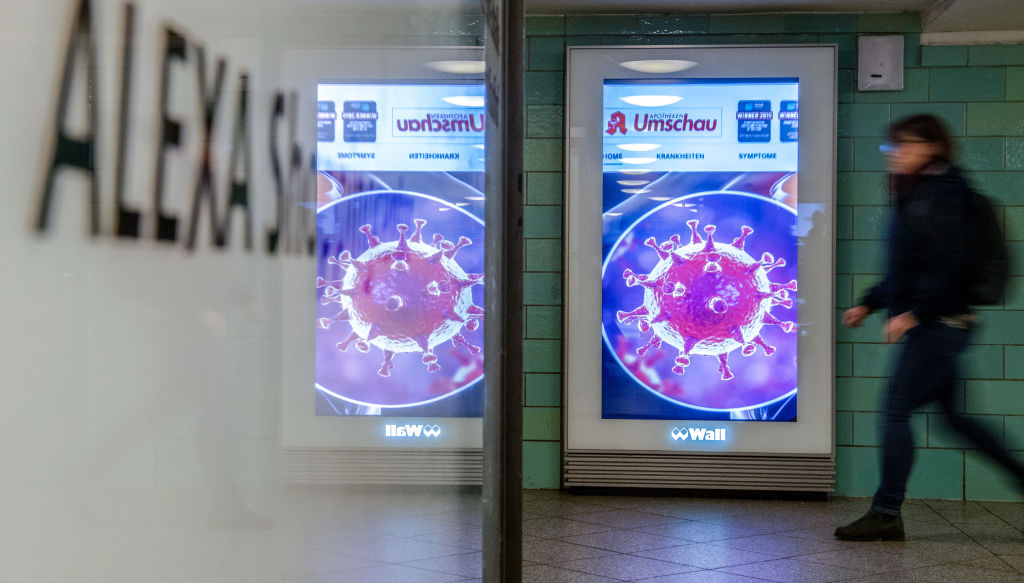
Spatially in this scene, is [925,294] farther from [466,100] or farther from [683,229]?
[466,100]

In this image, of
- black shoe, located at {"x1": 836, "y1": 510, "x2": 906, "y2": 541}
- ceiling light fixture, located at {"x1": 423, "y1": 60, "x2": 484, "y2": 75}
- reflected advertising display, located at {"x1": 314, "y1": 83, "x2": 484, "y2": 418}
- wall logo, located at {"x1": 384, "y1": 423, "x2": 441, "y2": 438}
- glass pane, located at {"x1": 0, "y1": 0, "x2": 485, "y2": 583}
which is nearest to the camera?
glass pane, located at {"x1": 0, "y1": 0, "x2": 485, "y2": 583}

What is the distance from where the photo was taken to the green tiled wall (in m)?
4.43

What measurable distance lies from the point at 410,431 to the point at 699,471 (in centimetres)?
367

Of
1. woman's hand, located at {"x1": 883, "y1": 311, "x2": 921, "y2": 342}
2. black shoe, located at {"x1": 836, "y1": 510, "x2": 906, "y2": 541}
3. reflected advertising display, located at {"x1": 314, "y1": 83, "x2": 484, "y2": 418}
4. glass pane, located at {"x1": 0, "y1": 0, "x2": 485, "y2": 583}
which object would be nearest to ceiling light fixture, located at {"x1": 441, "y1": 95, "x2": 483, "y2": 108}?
reflected advertising display, located at {"x1": 314, "y1": 83, "x2": 484, "y2": 418}

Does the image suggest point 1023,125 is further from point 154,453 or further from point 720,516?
point 154,453

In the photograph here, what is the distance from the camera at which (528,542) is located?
11.7 feet

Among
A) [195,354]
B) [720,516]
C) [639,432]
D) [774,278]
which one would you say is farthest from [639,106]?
[195,354]

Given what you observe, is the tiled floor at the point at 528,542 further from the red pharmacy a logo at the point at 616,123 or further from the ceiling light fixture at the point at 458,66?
the red pharmacy a logo at the point at 616,123

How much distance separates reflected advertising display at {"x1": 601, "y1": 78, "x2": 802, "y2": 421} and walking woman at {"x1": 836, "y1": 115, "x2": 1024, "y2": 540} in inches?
37.5

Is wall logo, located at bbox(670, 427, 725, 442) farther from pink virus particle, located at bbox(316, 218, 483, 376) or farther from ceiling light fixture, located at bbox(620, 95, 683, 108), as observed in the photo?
pink virus particle, located at bbox(316, 218, 483, 376)

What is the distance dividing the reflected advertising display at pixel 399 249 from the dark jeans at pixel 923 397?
2291 millimetres

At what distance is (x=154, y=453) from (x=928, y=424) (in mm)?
4631

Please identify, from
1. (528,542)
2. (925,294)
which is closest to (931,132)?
(925,294)

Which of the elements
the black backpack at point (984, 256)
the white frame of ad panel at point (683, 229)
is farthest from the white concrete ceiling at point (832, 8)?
the black backpack at point (984, 256)
